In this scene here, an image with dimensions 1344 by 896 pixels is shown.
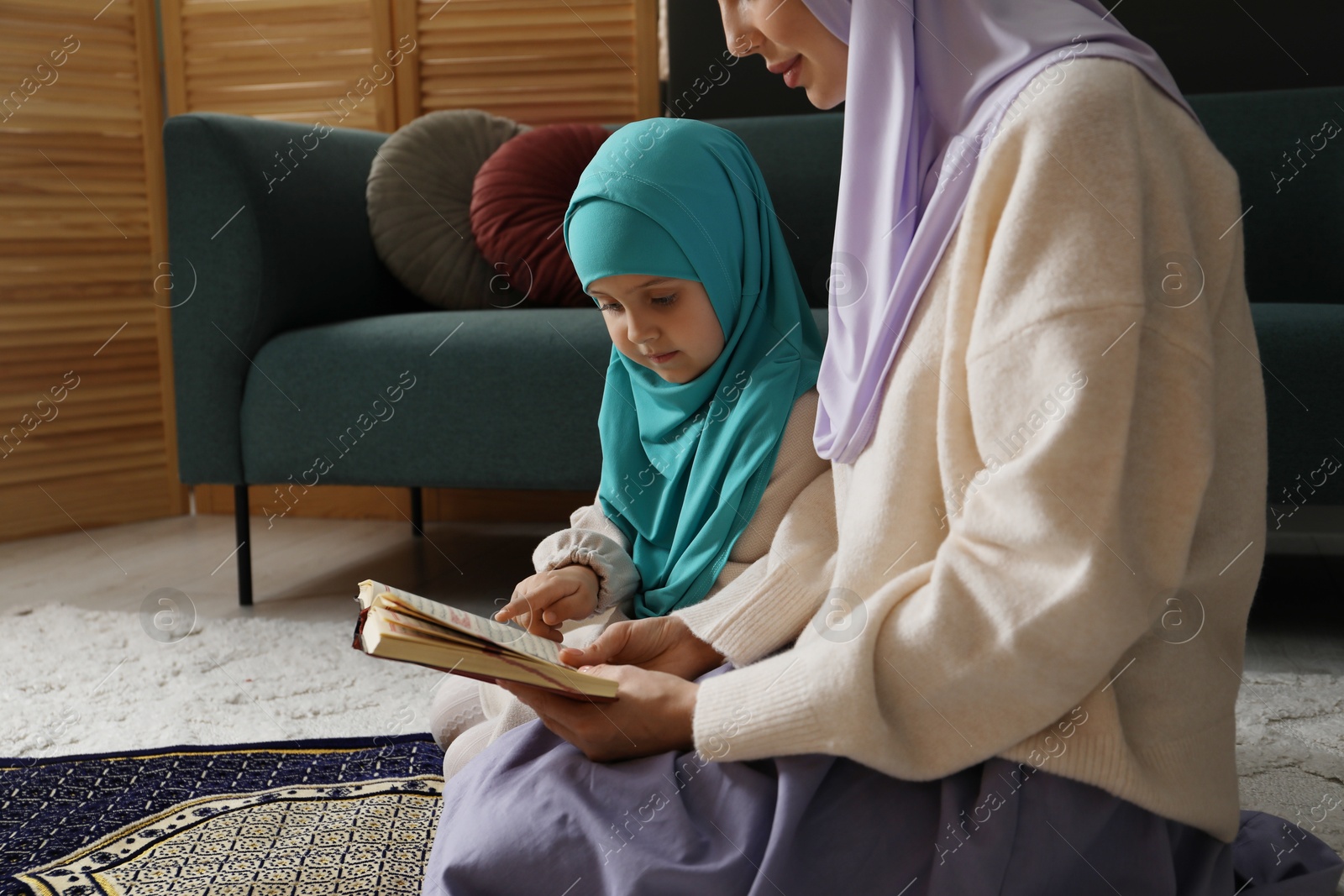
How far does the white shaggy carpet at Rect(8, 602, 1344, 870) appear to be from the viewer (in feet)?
4.64

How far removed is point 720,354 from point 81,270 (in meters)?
2.44

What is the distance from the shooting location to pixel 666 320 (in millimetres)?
1204

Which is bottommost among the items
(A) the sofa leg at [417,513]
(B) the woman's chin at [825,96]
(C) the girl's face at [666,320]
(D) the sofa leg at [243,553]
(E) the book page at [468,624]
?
(A) the sofa leg at [417,513]

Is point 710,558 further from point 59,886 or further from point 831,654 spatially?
point 59,886

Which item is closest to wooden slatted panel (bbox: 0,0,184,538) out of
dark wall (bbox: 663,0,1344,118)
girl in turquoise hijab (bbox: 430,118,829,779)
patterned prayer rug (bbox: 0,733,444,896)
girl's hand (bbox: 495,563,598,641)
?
dark wall (bbox: 663,0,1344,118)

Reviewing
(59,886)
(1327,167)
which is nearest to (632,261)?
(59,886)

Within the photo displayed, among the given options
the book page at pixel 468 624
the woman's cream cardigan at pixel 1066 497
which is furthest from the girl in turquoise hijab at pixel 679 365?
the woman's cream cardigan at pixel 1066 497

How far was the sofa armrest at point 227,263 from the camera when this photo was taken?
83.5 inches

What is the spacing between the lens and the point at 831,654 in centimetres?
74

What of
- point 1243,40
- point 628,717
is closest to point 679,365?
point 628,717

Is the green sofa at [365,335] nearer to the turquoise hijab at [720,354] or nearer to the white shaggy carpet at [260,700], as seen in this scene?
the white shaggy carpet at [260,700]

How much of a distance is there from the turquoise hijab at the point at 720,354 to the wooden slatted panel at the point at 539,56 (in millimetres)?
1761

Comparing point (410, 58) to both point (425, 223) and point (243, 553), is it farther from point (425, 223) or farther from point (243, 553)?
point (243, 553)

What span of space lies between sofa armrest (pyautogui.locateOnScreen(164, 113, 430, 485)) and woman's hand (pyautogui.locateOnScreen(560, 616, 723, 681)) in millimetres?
1308
